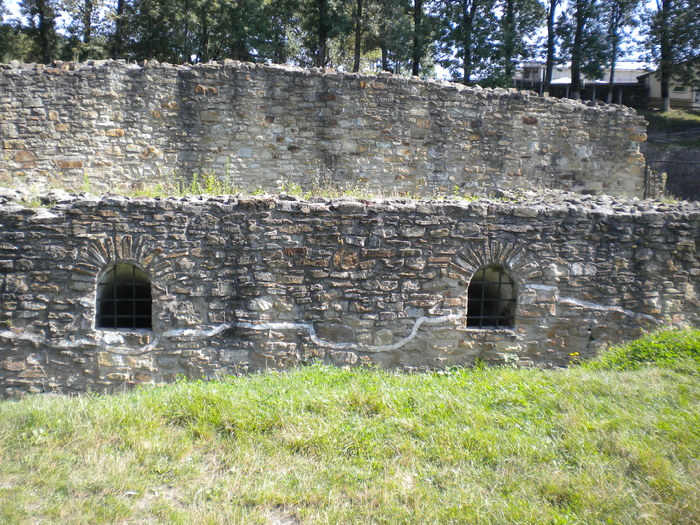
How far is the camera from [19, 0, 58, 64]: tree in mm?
24891

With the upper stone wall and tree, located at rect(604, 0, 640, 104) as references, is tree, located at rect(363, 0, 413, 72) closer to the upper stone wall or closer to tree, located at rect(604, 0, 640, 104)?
tree, located at rect(604, 0, 640, 104)

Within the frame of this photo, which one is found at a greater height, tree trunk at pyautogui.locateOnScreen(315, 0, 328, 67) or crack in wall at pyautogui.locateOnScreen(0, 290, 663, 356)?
tree trunk at pyautogui.locateOnScreen(315, 0, 328, 67)

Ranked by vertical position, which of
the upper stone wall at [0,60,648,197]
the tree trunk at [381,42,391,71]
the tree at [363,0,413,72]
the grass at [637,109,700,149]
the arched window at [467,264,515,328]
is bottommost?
the arched window at [467,264,515,328]

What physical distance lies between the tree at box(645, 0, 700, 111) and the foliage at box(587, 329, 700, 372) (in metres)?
23.8

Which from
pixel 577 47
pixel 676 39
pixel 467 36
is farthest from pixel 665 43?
pixel 467 36

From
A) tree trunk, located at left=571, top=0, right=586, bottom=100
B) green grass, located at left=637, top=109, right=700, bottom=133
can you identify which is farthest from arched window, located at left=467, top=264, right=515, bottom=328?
green grass, located at left=637, top=109, right=700, bottom=133

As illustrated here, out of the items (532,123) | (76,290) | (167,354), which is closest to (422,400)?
(167,354)

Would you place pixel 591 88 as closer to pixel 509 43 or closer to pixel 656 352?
pixel 509 43

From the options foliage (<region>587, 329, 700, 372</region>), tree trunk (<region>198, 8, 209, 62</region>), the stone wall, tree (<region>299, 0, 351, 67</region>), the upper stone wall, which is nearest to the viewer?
the stone wall

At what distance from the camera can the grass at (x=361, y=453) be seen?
356 cm

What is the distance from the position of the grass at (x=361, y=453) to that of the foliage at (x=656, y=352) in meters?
0.57

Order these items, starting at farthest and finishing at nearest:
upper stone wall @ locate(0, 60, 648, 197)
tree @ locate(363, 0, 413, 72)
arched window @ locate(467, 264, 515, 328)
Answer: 1. tree @ locate(363, 0, 413, 72)
2. upper stone wall @ locate(0, 60, 648, 197)
3. arched window @ locate(467, 264, 515, 328)

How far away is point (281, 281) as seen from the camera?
5996 millimetres

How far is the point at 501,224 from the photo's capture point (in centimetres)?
625
